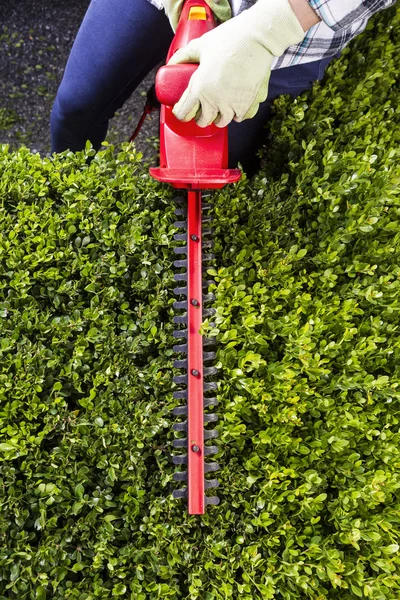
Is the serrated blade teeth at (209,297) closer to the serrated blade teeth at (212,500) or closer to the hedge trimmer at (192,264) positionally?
the hedge trimmer at (192,264)

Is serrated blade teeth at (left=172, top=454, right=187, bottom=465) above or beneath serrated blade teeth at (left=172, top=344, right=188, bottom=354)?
beneath

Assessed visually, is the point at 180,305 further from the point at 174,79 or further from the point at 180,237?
the point at 174,79

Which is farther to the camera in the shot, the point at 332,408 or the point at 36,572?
the point at 332,408

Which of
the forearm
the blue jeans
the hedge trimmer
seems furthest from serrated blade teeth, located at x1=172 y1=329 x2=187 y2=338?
the forearm

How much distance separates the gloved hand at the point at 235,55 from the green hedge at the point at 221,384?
0.35m

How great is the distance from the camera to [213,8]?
1497 mm

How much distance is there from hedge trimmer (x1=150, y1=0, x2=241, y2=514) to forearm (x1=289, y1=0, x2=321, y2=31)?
312mm

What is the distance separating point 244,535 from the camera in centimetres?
146

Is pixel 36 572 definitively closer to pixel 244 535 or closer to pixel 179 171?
pixel 244 535

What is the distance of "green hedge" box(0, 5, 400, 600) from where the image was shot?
140cm

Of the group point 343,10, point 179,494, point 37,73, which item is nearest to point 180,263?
point 179,494

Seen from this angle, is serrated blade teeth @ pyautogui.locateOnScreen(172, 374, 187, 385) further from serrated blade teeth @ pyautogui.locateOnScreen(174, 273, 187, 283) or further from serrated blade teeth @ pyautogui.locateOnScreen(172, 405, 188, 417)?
serrated blade teeth @ pyautogui.locateOnScreen(174, 273, 187, 283)

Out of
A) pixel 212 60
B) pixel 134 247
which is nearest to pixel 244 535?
pixel 134 247

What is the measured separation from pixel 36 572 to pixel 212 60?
153cm
